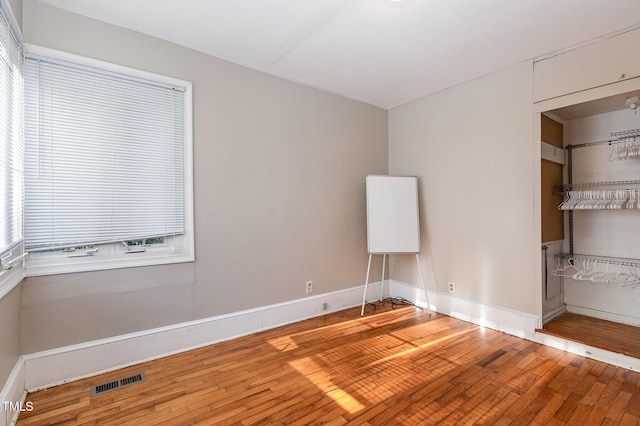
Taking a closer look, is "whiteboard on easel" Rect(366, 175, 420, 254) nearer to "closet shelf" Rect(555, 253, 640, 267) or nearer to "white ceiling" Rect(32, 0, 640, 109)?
"white ceiling" Rect(32, 0, 640, 109)

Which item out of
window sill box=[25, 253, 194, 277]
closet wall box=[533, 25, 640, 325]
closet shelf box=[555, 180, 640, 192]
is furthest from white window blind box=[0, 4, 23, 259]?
closet shelf box=[555, 180, 640, 192]

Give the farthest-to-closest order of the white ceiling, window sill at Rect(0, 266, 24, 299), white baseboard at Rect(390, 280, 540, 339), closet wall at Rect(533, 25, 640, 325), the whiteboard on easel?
the whiteboard on easel, white baseboard at Rect(390, 280, 540, 339), closet wall at Rect(533, 25, 640, 325), the white ceiling, window sill at Rect(0, 266, 24, 299)

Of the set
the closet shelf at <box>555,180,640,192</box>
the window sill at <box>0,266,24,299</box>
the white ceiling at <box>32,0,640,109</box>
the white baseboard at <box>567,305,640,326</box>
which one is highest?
the white ceiling at <box>32,0,640,109</box>

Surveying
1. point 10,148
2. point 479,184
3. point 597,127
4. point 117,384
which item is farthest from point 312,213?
point 597,127

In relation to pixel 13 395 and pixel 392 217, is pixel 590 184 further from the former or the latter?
pixel 13 395

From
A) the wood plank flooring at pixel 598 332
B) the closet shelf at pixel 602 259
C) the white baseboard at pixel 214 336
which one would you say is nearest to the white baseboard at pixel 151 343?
the white baseboard at pixel 214 336

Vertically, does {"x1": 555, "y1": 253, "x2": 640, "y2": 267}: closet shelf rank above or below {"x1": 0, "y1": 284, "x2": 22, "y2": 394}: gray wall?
above

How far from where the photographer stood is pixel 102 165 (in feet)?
8.14

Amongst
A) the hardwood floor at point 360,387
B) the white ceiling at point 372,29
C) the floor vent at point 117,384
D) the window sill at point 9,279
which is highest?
the white ceiling at point 372,29

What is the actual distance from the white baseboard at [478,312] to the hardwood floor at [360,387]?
166 millimetres

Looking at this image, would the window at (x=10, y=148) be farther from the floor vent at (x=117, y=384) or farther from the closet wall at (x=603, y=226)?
the closet wall at (x=603, y=226)

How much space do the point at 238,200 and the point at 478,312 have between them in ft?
9.51

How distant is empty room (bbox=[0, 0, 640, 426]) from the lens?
2.16 meters

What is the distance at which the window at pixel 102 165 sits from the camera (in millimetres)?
2248
